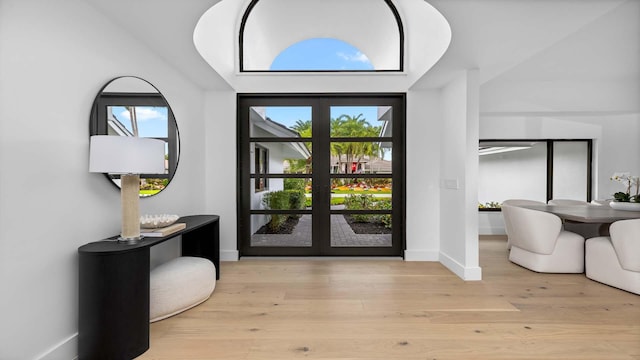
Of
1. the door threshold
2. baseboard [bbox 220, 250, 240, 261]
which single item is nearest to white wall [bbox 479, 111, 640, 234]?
the door threshold

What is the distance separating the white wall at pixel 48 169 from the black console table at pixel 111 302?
0.15m

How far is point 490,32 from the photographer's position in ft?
8.07

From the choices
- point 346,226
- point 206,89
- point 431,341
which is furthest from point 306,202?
point 431,341

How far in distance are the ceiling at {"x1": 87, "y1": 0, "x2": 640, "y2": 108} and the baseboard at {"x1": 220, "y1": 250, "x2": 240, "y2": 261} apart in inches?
89.3

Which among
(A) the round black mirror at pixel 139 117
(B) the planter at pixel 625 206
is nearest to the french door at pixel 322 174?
(A) the round black mirror at pixel 139 117

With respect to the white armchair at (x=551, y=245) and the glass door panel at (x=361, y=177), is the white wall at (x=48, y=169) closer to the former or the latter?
the glass door panel at (x=361, y=177)

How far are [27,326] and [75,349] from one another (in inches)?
15.8

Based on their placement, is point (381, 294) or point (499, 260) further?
point (499, 260)

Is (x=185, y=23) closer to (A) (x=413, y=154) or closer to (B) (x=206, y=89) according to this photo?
(B) (x=206, y=89)

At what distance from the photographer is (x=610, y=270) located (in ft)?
10.1

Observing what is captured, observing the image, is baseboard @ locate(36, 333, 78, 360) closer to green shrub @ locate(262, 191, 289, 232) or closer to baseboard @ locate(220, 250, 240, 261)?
baseboard @ locate(220, 250, 240, 261)

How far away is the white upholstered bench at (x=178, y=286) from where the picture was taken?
231cm

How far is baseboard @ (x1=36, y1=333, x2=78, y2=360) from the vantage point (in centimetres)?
174

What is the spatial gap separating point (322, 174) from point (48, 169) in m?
2.89
